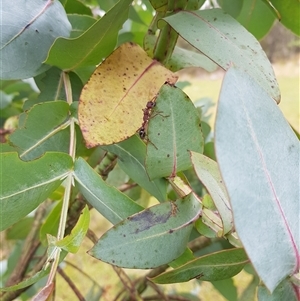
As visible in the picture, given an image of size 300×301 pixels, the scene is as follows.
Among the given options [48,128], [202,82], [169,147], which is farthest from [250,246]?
[202,82]

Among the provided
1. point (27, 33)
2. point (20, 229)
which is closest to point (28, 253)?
point (20, 229)

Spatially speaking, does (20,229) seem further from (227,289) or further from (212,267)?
(212,267)

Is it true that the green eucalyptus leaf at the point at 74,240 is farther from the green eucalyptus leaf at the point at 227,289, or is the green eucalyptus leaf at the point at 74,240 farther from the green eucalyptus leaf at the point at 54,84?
the green eucalyptus leaf at the point at 227,289

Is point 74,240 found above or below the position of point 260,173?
below

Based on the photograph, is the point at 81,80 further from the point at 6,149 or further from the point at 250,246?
the point at 250,246

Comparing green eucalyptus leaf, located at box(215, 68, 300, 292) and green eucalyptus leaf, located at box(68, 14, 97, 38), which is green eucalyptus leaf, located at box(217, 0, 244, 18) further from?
green eucalyptus leaf, located at box(215, 68, 300, 292)

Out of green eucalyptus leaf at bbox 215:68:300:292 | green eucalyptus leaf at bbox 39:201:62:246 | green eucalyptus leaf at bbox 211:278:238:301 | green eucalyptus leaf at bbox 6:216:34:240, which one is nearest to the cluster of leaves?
green eucalyptus leaf at bbox 215:68:300:292

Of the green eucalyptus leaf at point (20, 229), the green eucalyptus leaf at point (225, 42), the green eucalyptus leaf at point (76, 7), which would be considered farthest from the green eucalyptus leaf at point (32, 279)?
the green eucalyptus leaf at point (20, 229)
